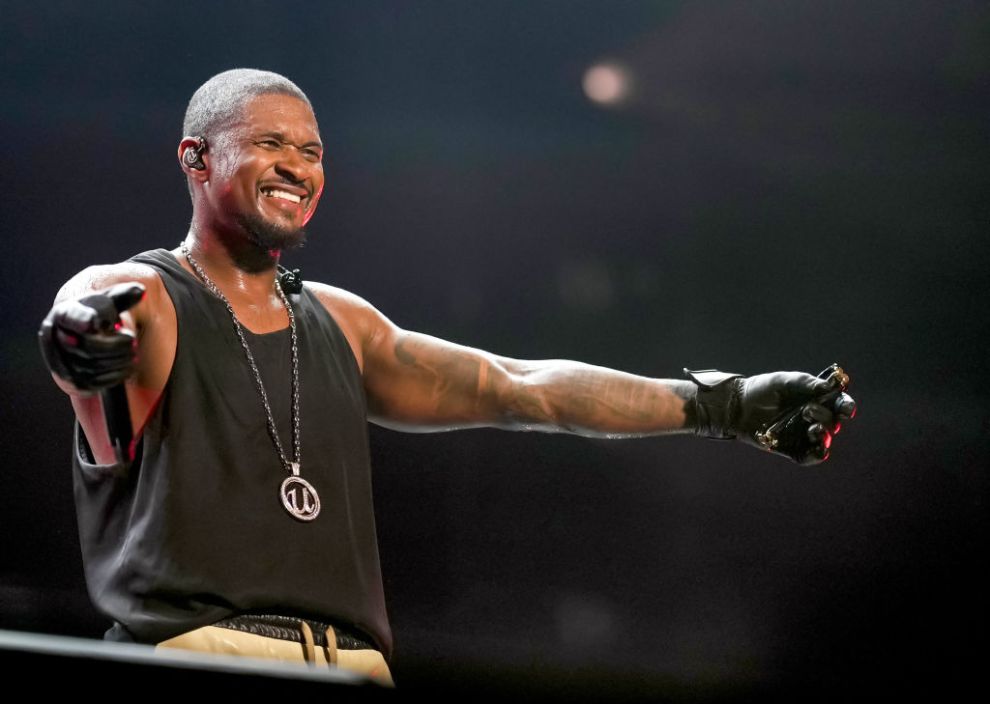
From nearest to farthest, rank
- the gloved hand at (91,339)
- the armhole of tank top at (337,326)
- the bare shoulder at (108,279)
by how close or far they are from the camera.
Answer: the gloved hand at (91,339), the bare shoulder at (108,279), the armhole of tank top at (337,326)

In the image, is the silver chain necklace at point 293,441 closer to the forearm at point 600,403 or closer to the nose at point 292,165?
the nose at point 292,165

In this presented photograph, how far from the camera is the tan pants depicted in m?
1.58

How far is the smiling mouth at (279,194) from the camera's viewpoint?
1915mm

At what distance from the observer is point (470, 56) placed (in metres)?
2.70

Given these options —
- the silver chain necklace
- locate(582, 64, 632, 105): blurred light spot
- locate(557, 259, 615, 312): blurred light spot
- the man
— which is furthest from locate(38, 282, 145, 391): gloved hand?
locate(582, 64, 632, 105): blurred light spot

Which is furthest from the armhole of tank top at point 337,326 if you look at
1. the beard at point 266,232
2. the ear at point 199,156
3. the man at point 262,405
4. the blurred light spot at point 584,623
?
the blurred light spot at point 584,623

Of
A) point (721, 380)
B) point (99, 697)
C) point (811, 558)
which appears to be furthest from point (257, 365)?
point (811, 558)

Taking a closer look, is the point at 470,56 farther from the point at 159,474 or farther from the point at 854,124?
the point at 159,474

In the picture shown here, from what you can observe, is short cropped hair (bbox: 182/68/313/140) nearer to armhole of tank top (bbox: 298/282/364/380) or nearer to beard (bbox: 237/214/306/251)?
beard (bbox: 237/214/306/251)

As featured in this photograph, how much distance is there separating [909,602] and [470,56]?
1620 millimetres

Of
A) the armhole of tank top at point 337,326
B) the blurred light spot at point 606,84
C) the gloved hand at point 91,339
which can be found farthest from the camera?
the blurred light spot at point 606,84

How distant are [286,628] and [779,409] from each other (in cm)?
90

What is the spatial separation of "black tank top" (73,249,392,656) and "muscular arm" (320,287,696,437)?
16cm

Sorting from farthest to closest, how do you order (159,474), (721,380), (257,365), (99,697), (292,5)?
(292,5) → (721,380) → (257,365) → (159,474) → (99,697)
